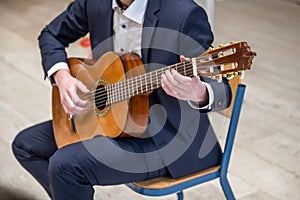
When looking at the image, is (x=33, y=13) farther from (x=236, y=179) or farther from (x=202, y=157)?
(x=202, y=157)

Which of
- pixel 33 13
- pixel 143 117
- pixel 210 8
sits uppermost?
pixel 143 117

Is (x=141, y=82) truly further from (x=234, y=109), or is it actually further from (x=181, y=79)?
(x=234, y=109)

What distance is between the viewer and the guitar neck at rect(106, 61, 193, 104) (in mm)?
1541

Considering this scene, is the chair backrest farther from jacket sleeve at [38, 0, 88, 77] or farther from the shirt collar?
jacket sleeve at [38, 0, 88, 77]

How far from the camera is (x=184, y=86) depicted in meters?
1.53

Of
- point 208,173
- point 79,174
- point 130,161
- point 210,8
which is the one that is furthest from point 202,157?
point 210,8

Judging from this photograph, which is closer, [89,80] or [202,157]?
[202,157]

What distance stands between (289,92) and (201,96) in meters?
1.76

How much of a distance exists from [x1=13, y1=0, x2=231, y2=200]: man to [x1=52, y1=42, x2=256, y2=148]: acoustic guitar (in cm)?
3

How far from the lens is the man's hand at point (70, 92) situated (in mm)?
1878

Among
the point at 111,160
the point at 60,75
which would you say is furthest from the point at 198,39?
the point at 60,75

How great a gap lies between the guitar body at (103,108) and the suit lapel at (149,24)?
0.04 meters

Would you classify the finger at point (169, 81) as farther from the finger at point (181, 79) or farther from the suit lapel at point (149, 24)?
the suit lapel at point (149, 24)

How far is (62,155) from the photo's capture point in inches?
67.5
